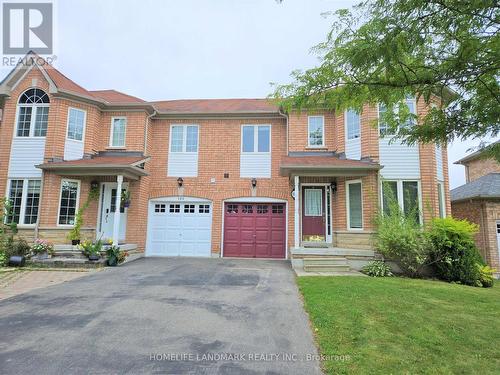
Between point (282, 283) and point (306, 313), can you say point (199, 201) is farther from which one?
point (306, 313)

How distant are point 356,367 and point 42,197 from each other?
12.1 metres

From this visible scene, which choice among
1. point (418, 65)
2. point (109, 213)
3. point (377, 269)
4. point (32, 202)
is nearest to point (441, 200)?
point (377, 269)

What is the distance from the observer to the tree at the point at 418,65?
2.75m

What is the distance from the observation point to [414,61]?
328 cm

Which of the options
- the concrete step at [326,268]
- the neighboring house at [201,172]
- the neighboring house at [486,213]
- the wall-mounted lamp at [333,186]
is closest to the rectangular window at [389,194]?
the neighboring house at [201,172]

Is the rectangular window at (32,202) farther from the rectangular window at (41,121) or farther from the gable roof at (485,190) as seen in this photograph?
the gable roof at (485,190)

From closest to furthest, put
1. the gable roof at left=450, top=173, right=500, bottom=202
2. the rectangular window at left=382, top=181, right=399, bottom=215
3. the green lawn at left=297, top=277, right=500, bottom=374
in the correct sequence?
the green lawn at left=297, top=277, right=500, bottom=374, the rectangular window at left=382, top=181, right=399, bottom=215, the gable roof at left=450, top=173, right=500, bottom=202

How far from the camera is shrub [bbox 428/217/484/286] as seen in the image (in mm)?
8664

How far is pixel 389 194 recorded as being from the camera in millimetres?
9961

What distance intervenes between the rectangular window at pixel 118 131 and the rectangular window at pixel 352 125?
962 centimetres

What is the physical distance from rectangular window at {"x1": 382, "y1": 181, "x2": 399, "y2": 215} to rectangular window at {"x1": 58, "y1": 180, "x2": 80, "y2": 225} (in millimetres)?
12050

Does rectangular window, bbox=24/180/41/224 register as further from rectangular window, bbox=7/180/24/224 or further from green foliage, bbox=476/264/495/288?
green foliage, bbox=476/264/495/288

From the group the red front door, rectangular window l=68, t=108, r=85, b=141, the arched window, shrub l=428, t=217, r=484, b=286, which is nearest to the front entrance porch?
the red front door


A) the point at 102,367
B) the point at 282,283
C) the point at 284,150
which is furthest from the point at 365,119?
the point at 102,367
